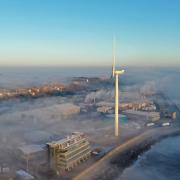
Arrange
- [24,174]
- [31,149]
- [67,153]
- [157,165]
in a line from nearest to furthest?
[24,174], [67,153], [31,149], [157,165]

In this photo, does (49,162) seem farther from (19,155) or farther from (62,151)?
(19,155)

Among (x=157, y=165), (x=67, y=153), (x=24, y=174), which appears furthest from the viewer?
(x=157, y=165)

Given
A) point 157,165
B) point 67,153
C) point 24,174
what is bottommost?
point 157,165

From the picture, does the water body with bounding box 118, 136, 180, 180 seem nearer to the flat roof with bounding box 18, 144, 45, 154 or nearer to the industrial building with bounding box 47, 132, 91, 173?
the industrial building with bounding box 47, 132, 91, 173

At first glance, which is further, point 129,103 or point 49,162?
point 129,103

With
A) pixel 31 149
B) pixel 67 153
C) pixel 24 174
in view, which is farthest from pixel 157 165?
pixel 24 174

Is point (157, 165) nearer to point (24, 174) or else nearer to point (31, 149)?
point (31, 149)

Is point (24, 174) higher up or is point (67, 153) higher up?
point (67, 153)

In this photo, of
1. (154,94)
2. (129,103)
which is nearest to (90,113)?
(129,103)
